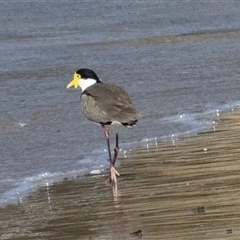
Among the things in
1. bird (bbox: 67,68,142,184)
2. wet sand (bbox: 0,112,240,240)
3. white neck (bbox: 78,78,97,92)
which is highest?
white neck (bbox: 78,78,97,92)

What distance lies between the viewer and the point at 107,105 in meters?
7.66

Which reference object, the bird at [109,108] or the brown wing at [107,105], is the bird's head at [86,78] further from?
the brown wing at [107,105]

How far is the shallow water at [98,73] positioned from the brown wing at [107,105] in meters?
0.36

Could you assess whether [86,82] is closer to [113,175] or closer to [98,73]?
[113,175]

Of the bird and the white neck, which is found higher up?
the white neck

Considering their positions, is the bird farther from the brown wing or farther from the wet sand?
the wet sand

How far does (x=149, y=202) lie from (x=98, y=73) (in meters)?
5.34

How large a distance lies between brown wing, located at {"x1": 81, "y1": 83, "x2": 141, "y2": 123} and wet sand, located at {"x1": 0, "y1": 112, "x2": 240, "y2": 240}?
379 millimetres

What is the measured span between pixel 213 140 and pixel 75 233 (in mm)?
2599

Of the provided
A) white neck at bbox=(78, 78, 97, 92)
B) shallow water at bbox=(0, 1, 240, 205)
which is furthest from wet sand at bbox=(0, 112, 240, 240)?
white neck at bbox=(78, 78, 97, 92)

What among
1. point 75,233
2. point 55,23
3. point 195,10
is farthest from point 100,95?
point 195,10

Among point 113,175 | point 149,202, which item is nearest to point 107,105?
point 113,175

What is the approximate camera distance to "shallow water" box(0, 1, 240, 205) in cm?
780

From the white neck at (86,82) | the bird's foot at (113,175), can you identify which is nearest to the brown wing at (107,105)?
the white neck at (86,82)
